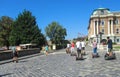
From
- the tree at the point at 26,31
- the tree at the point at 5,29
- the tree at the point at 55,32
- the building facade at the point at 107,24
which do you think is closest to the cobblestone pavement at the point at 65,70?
the tree at the point at 26,31

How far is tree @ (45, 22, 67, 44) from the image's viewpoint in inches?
4981

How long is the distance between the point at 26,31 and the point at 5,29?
25714mm

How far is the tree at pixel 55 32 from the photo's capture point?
415 feet

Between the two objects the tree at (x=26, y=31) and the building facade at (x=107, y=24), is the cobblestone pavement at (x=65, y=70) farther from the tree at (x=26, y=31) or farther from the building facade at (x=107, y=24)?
the building facade at (x=107, y=24)

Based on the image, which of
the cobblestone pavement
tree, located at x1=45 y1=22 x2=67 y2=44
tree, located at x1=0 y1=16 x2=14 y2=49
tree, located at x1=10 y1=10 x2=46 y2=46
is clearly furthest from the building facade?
the cobblestone pavement

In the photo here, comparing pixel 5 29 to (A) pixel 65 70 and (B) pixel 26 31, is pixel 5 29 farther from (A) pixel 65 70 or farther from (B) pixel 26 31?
(A) pixel 65 70

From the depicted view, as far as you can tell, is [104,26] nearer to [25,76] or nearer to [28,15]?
[28,15]

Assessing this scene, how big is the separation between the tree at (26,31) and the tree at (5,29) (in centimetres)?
1767

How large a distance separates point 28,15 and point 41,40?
7603 mm

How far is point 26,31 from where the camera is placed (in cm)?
7444

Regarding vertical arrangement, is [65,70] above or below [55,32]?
below

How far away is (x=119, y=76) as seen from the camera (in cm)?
1344

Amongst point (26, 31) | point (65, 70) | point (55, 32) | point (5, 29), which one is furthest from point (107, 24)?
point (65, 70)

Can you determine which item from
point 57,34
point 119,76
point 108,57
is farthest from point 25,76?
point 57,34
